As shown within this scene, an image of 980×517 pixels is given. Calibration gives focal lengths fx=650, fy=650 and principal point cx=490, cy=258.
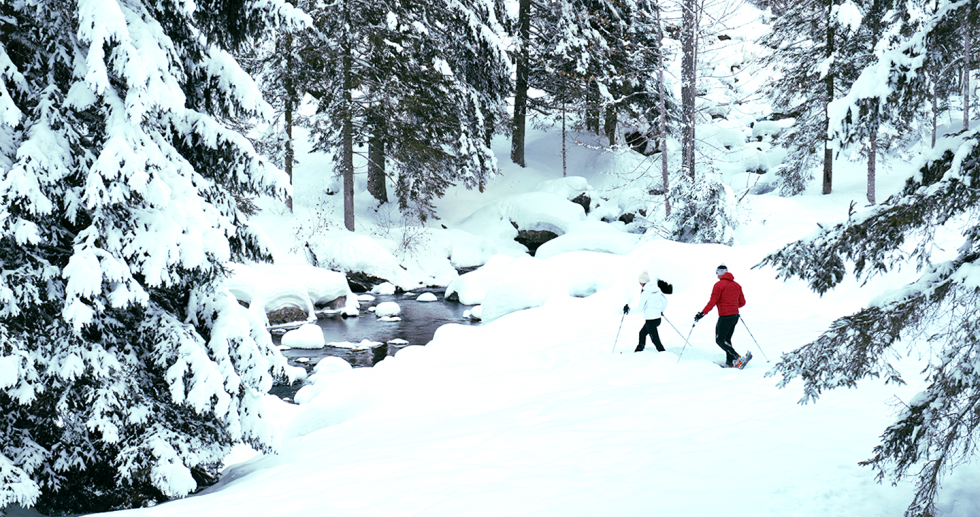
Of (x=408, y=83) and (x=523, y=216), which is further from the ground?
(x=408, y=83)

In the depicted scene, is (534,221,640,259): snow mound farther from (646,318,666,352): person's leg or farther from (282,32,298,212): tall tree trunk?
(646,318,666,352): person's leg

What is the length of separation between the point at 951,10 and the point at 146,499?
6.96 meters

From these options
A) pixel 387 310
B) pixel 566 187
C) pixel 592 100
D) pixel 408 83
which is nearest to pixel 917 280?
pixel 387 310

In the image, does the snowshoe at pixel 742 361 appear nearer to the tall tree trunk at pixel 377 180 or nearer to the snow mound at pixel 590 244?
the snow mound at pixel 590 244

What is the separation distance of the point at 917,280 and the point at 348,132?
1997 cm

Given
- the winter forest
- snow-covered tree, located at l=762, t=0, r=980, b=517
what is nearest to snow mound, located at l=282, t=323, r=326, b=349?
the winter forest

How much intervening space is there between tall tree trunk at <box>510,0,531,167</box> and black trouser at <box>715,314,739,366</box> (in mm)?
19173

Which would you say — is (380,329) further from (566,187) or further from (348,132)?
(566,187)

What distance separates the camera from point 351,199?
906 inches

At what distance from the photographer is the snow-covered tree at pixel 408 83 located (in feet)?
67.2

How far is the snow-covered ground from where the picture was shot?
444 cm

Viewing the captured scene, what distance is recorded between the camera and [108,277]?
5.07 meters

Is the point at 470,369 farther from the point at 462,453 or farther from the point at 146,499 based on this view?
the point at 146,499

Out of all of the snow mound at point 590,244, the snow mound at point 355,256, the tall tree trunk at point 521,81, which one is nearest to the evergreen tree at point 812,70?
the snow mound at point 590,244
